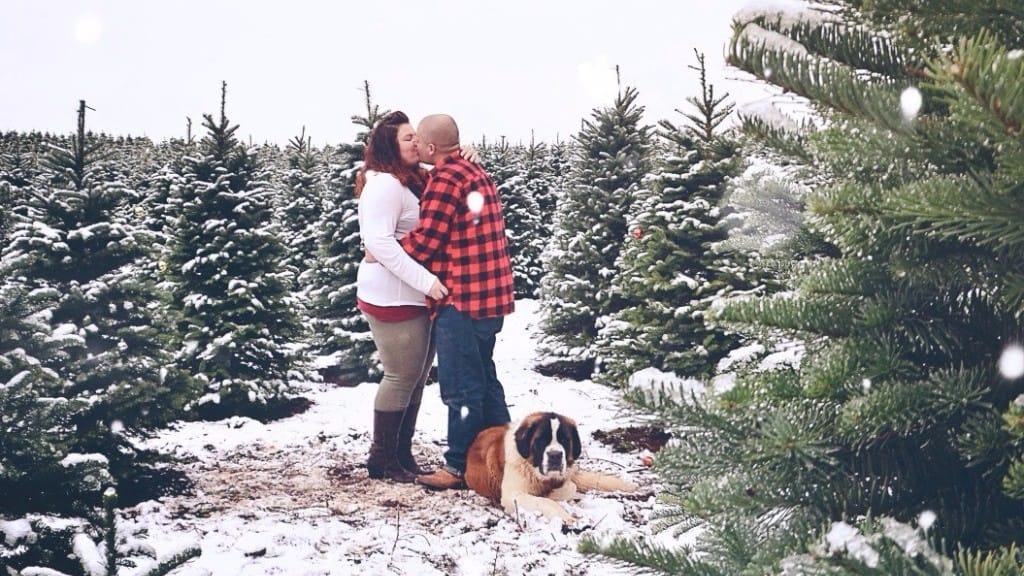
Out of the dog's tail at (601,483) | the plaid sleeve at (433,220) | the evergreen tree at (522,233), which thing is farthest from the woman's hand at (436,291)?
the evergreen tree at (522,233)

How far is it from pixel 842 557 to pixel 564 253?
34.2ft

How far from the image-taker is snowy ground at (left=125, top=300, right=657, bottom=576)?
387 cm

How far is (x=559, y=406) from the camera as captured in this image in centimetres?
826

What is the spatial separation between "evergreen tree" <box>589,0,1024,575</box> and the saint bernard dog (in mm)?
3123

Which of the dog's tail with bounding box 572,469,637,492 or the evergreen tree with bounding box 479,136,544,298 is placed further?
the evergreen tree with bounding box 479,136,544,298

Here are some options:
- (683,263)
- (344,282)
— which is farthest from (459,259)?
(344,282)

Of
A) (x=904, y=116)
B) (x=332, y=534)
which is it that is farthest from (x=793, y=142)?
(x=332, y=534)

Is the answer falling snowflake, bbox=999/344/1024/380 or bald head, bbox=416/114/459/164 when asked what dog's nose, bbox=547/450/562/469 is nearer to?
bald head, bbox=416/114/459/164

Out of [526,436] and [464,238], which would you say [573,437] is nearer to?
[526,436]

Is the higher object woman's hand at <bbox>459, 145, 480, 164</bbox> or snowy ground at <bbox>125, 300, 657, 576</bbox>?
woman's hand at <bbox>459, 145, 480, 164</bbox>

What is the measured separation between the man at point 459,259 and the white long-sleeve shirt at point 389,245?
165 millimetres

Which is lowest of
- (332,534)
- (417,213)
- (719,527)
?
(332,534)

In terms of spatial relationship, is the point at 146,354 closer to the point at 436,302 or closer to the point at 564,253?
the point at 436,302

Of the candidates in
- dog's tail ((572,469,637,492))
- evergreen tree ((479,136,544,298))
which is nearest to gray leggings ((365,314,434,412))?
dog's tail ((572,469,637,492))
